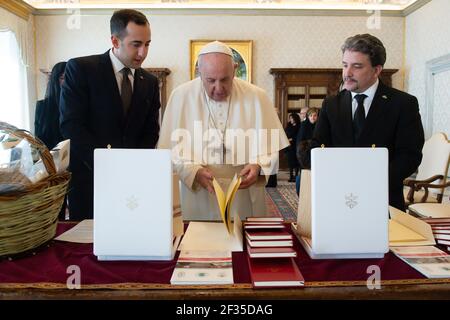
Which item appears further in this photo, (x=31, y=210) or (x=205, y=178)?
(x=205, y=178)

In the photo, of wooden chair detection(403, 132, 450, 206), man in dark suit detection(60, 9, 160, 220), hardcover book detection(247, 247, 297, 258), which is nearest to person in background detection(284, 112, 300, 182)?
wooden chair detection(403, 132, 450, 206)

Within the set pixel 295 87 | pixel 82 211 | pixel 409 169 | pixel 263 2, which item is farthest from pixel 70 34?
pixel 409 169

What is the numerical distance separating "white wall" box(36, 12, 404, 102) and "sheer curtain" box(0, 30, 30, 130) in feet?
2.91

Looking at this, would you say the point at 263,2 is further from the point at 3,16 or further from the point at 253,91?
the point at 253,91

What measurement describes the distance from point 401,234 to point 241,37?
351 inches

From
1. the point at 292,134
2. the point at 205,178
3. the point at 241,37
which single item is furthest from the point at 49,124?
the point at 241,37

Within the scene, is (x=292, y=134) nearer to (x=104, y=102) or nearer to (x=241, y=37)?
(x=241, y=37)

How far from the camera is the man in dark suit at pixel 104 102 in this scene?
7.51ft

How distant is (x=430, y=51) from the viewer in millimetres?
8594

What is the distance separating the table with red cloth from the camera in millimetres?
1011

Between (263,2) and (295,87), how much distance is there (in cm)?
221

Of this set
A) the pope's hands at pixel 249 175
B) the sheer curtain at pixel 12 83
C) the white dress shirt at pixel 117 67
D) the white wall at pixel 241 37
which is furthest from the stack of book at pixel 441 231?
→ the sheer curtain at pixel 12 83

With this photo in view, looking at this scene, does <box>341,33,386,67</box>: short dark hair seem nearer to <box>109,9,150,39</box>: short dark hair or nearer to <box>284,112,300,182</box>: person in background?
<box>109,9,150,39</box>: short dark hair

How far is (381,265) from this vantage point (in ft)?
3.88
